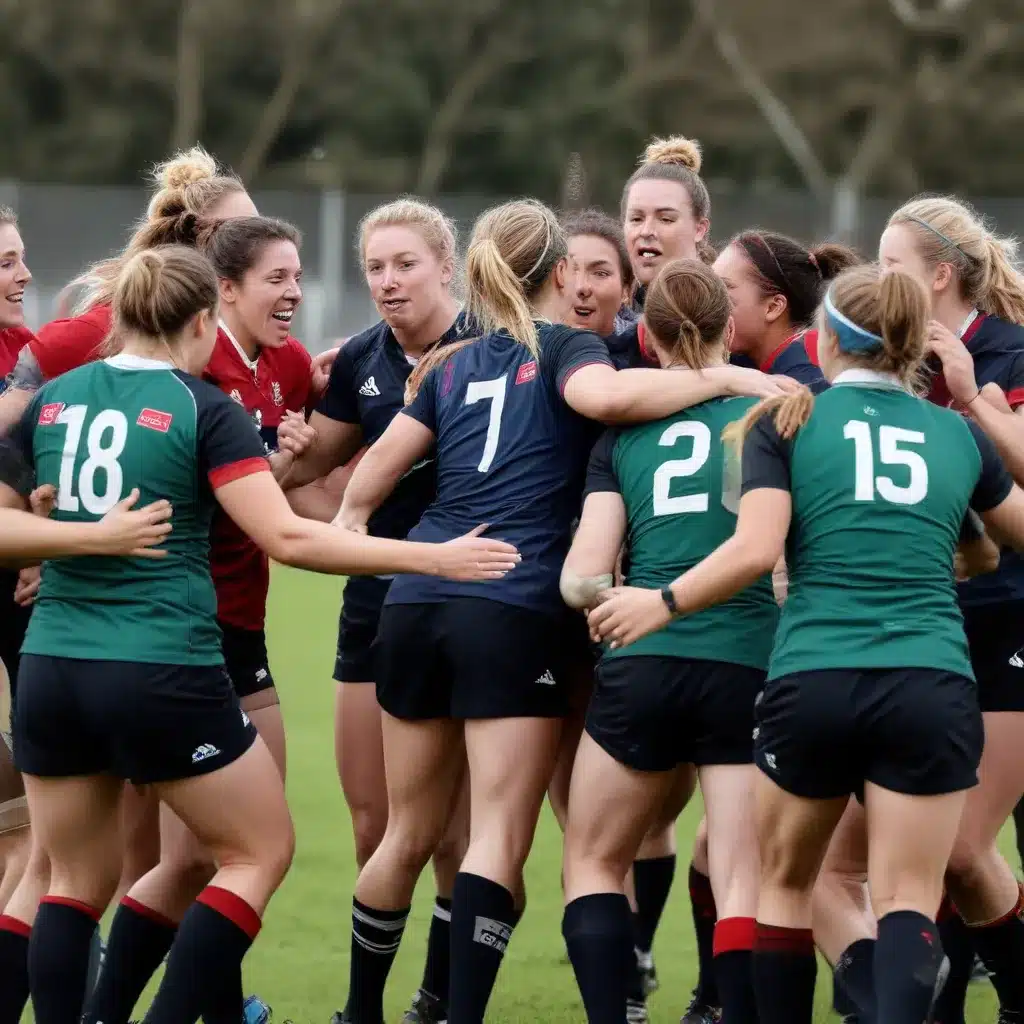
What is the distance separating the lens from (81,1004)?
426 centimetres

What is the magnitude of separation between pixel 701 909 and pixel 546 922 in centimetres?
132

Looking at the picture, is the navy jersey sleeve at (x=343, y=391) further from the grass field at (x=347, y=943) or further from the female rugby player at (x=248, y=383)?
the grass field at (x=347, y=943)

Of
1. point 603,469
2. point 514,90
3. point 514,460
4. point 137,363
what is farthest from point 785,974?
point 514,90

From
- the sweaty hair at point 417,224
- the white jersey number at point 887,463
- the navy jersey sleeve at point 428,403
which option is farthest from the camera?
the sweaty hair at point 417,224

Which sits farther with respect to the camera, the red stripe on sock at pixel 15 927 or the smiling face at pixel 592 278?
the smiling face at pixel 592 278

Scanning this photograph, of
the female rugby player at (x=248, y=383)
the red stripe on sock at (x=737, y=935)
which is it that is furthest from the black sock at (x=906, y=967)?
the female rugby player at (x=248, y=383)

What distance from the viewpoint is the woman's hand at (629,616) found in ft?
13.2

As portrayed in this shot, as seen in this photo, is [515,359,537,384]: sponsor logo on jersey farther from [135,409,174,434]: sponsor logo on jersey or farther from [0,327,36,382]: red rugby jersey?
[0,327,36,382]: red rugby jersey

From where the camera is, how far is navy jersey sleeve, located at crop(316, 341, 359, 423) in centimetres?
538

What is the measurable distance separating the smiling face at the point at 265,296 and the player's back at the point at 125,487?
0.91 m

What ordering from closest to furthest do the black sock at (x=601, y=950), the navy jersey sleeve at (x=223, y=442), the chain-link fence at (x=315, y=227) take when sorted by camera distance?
1. the navy jersey sleeve at (x=223, y=442)
2. the black sock at (x=601, y=950)
3. the chain-link fence at (x=315, y=227)

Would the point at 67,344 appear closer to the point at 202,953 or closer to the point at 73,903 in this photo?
the point at 73,903

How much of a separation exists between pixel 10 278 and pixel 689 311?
2.05 meters

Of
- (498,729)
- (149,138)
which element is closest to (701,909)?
(498,729)
